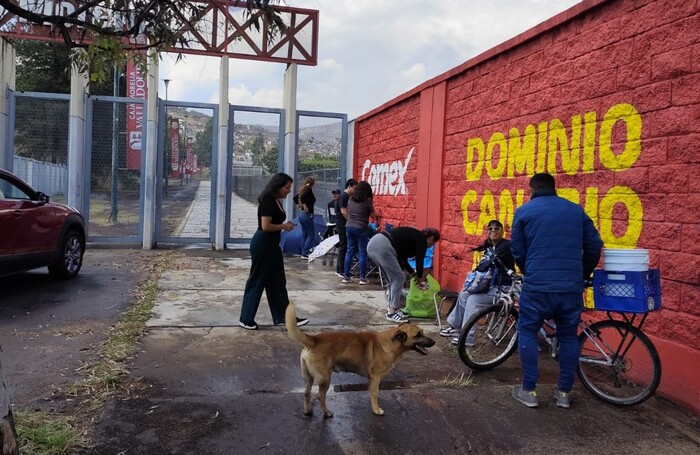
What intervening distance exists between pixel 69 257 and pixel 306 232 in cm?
500

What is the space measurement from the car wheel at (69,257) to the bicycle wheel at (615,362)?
7.22 m

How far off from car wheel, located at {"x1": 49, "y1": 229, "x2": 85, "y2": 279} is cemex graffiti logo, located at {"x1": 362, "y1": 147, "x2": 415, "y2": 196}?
17.5ft

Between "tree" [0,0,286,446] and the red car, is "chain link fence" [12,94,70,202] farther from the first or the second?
"tree" [0,0,286,446]

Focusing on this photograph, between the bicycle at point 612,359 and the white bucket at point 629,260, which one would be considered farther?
the bicycle at point 612,359

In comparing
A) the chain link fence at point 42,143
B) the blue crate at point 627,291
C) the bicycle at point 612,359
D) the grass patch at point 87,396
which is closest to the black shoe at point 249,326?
the grass patch at point 87,396

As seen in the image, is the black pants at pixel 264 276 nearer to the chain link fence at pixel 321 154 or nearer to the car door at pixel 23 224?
the car door at pixel 23 224

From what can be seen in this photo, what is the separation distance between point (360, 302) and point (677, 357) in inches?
163

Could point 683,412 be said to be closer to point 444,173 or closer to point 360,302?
point 360,302

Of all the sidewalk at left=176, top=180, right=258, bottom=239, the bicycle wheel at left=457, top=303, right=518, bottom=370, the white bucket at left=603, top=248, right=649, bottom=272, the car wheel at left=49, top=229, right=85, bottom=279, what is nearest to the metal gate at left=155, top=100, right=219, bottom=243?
the sidewalk at left=176, top=180, right=258, bottom=239

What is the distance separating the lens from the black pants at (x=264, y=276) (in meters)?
6.11

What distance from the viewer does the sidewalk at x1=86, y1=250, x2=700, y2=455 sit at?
362cm

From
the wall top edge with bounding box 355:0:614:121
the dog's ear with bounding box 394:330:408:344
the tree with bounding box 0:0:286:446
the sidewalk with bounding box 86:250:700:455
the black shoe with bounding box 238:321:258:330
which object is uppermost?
the wall top edge with bounding box 355:0:614:121

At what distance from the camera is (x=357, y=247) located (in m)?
9.17

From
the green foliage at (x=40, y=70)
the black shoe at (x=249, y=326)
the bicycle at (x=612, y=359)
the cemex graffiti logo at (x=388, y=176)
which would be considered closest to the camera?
the bicycle at (x=612, y=359)
